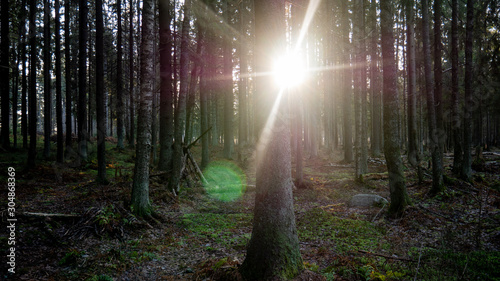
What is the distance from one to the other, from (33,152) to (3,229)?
10115 mm

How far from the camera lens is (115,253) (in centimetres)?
488

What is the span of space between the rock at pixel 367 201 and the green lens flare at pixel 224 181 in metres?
4.83

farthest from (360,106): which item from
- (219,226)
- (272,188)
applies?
(272,188)

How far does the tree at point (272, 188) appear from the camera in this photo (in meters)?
3.88

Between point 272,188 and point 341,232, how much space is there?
150 inches

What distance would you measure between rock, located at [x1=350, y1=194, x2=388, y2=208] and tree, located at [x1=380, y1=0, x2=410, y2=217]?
1.35 meters

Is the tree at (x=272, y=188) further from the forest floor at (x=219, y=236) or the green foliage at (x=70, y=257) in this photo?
the green foliage at (x=70, y=257)

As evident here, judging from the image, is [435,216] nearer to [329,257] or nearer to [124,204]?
[329,257]

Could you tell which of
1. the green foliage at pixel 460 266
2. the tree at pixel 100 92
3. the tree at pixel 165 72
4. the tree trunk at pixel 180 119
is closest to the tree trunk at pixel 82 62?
the tree at pixel 100 92

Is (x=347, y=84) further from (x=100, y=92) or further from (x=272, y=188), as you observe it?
(x=272, y=188)

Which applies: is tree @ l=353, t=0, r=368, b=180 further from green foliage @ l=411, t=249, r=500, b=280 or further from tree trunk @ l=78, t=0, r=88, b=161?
tree trunk @ l=78, t=0, r=88, b=161

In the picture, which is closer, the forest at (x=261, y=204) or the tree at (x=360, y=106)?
the forest at (x=261, y=204)

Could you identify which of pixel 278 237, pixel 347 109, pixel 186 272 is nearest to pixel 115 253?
pixel 186 272

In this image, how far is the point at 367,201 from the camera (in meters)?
9.14
